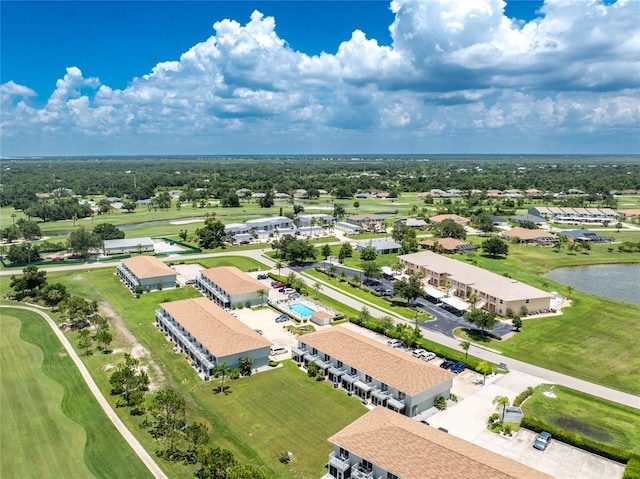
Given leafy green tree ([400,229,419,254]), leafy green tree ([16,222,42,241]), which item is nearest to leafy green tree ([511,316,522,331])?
leafy green tree ([400,229,419,254])

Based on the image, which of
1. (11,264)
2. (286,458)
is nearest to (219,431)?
(286,458)

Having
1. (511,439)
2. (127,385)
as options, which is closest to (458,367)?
(511,439)

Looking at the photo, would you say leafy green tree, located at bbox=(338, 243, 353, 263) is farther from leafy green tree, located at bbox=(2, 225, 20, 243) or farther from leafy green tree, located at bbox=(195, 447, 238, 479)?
leafy green tree, located at bbox=(2, 225, 20, 243)

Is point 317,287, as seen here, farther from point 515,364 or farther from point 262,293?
point 515,364

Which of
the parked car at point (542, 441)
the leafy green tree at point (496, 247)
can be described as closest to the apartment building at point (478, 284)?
the leafy green tree at point (496, 247)

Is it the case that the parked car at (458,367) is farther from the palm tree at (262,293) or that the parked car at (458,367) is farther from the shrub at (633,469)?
the palm tree at (262,293)

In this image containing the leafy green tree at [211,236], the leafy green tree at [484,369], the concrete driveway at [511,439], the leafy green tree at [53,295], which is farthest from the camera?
the leafy green tree at [211,236]
